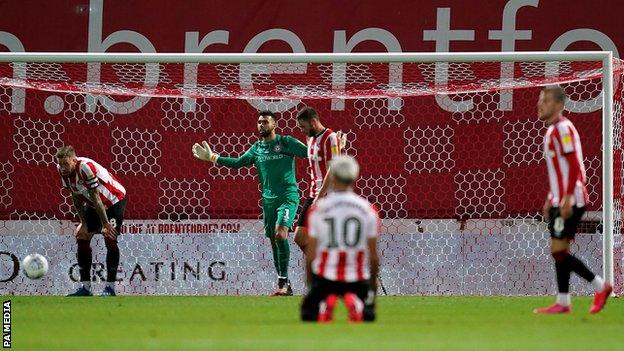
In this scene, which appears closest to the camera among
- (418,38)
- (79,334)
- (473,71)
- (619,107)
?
(79,334)

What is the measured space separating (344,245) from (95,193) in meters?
5.27

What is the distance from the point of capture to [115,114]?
14.5 metres

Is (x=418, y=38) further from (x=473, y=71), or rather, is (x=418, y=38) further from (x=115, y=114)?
(x=115, y=114)

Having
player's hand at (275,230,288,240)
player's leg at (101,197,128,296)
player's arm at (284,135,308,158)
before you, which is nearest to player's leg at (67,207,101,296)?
player's leg at (101,197,128,296)

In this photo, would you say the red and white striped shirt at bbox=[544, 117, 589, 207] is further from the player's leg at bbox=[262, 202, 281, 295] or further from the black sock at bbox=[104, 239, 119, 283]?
the black sock at bbox=[104, 239, 119, 283]

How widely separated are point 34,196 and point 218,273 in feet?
8.18

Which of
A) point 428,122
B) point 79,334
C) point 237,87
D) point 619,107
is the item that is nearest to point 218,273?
point 237,87

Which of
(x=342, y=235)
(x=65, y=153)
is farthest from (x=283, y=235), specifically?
(x=342, y=235)

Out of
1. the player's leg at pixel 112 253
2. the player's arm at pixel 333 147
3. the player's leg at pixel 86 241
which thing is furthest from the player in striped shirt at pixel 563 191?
the player's leg at pixel 86 241

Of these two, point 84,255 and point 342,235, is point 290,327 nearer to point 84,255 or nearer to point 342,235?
point 342,235

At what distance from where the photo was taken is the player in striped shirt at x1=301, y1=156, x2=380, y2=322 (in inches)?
286

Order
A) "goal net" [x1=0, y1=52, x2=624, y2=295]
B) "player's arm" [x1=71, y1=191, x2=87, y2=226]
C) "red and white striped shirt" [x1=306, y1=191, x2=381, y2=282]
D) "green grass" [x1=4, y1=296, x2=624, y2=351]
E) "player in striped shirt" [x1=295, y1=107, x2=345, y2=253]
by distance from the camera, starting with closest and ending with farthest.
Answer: "green grass" [x1=4, y1=296, x2=624, y2=351] → "red and white striped shirt" [x1=306, y1=191, x2=381, y2=282] → "player in striped shirt" [x1=295, y1=107, x2=345, y2=253] → "player's arm" [x1=71, y1=191, x2=87, y2=226] → "goal net" [x1=0, y1=52, x2=624, y2=295]

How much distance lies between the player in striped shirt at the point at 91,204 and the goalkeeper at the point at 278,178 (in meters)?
1.01

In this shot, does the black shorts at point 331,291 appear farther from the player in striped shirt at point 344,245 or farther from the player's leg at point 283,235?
the player's leg at point 283,235
